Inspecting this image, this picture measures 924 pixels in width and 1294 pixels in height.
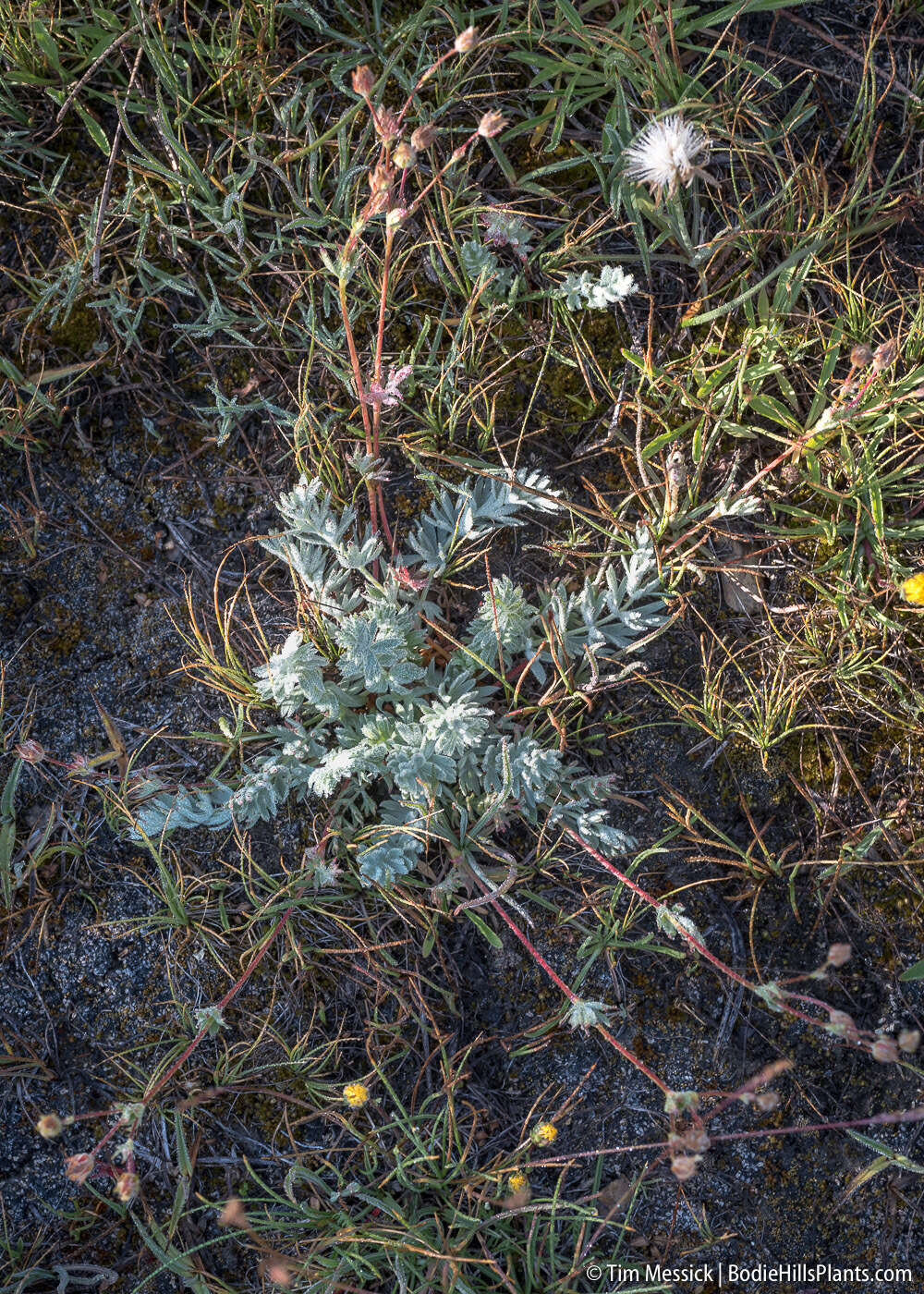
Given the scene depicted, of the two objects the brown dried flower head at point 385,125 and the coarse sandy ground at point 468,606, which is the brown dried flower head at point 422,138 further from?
the coarse sandy ground at point 468,606

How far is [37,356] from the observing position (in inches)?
106

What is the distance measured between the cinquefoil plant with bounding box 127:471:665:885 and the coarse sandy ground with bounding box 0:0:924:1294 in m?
0.12

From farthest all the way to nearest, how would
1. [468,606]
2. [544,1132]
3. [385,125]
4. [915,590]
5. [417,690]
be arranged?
[468,606]
[417,690]
[915,590]
[544,1132]
[385,125]

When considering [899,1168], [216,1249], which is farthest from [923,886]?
[216,1249]

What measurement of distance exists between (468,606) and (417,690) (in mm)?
306

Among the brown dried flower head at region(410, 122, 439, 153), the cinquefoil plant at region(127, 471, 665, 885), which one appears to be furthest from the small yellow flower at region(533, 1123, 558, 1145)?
the brown dried flower head at region(410, 122, 439, 153)

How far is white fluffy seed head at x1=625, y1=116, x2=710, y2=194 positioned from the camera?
6.99ft

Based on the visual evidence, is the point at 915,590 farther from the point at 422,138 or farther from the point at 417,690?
the point at 422,138

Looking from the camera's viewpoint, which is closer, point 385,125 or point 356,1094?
point 385,125

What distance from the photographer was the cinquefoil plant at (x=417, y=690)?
2.34m

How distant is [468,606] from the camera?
260 cm

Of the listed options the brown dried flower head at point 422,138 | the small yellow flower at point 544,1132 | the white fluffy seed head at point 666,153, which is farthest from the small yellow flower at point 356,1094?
the white fluffy seed head at point 666,153

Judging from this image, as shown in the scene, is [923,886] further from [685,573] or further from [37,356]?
[37,356]

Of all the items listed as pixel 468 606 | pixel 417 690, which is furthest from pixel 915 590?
pixel 417 690
